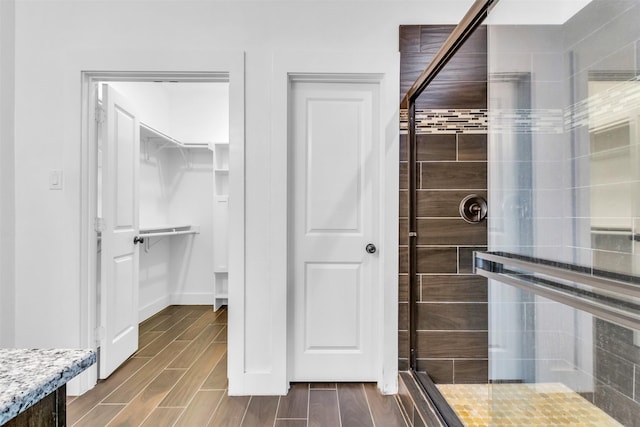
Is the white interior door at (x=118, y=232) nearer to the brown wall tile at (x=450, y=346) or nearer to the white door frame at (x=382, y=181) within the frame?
the white door frame at (x=382, y=181)

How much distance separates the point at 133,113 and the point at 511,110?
2.54 meters

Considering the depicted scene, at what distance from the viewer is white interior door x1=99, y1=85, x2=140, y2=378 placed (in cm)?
222

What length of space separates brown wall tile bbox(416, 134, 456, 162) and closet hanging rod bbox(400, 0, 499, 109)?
24 cm

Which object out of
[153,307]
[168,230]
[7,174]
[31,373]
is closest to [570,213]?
[31,373]

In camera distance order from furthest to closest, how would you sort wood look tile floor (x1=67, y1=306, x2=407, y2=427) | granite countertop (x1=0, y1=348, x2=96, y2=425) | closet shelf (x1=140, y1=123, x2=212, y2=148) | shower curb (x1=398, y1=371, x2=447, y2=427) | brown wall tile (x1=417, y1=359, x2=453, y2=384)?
closet shelf (x1=140, y1=123, x2=212, y2=148) → brown wall tile (x1=417, y1=359, x2=453, y2=384) → wood look tile floor (x1=67, y1=306, x2=407, y2=427) → shower curb (x1=398, y1=371, x2=447, y2=427) → granite countertop (x1=0, y1=348, x2=96, y2=425)

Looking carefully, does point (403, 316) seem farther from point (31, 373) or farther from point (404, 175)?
point (31, 373)

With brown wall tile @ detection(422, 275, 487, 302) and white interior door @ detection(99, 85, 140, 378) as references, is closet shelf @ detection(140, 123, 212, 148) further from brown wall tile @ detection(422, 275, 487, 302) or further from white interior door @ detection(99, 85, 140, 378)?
brown wall tile @ detection(422, 275, 487, 302)

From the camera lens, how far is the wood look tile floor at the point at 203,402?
1.81 meters

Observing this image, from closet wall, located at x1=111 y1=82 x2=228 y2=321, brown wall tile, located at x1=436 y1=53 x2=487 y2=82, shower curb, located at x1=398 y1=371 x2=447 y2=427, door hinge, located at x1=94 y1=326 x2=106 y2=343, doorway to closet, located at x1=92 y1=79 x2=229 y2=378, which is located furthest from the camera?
closet wall, located at x1=111 y1=82 x2=228 y2=321

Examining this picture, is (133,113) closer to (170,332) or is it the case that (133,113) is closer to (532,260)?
(170,332)

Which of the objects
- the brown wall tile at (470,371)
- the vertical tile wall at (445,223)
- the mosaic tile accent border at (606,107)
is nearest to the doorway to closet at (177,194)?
the vertical tile wall at (445,223)

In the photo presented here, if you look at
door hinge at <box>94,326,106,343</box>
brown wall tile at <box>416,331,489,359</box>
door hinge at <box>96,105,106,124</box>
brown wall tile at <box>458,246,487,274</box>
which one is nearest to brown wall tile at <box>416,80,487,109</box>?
brown wall tile at <box>458,246,487,274</box>

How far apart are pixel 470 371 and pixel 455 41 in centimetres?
184

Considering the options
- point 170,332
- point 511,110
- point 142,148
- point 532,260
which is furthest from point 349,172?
point 142,148
